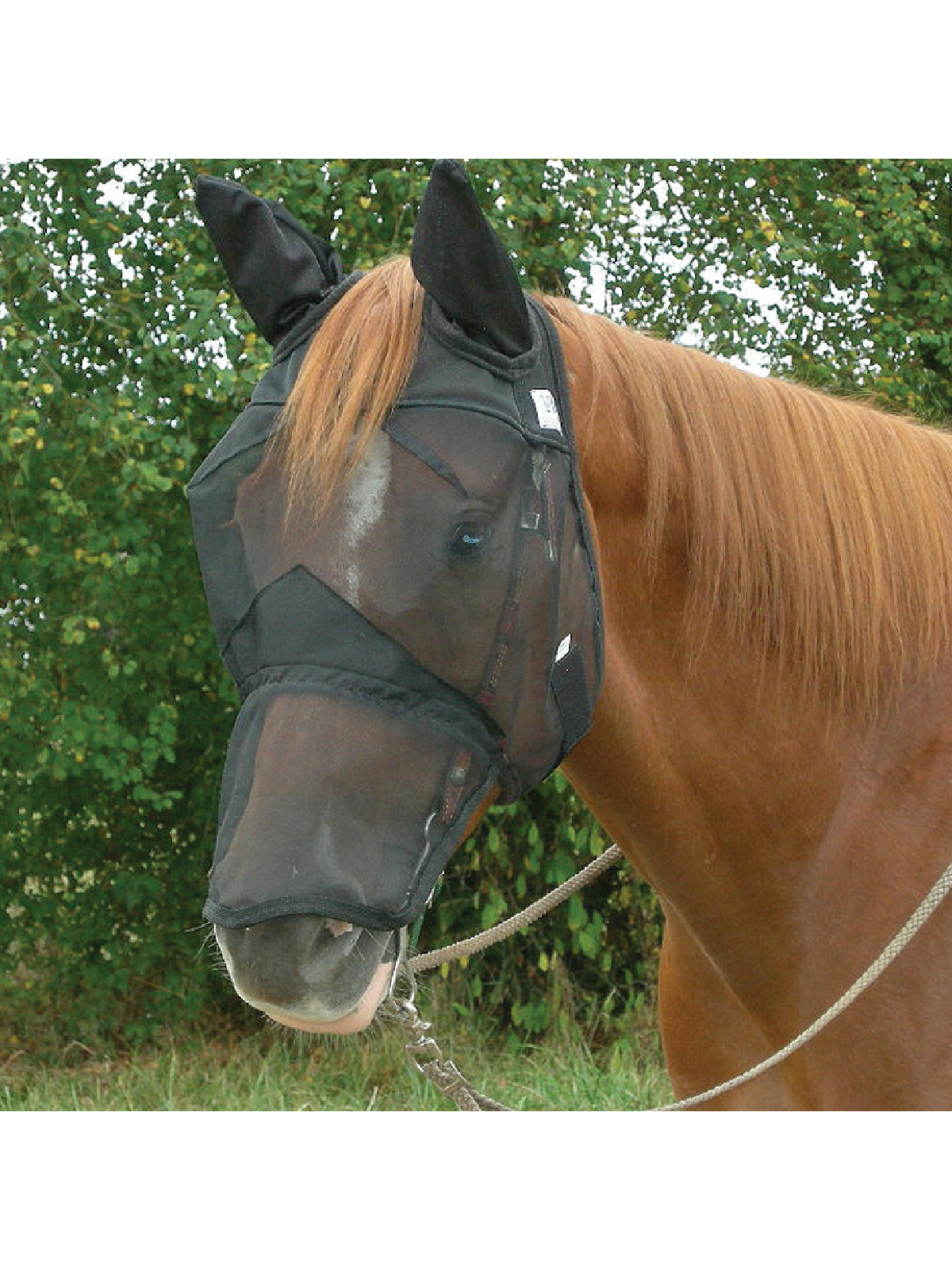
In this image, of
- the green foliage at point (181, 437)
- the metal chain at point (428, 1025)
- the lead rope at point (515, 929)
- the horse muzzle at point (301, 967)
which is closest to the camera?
the horse muzzle at point (301, 967)

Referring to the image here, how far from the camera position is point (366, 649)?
149cm

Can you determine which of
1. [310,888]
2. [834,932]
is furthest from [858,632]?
[310,888]

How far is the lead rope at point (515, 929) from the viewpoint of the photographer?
1.73 m

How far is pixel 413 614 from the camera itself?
150cm

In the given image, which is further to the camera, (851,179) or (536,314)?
(851,179)

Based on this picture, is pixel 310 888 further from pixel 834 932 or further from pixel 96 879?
pixel 96 879

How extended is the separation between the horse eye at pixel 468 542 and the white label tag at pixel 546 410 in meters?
0.19

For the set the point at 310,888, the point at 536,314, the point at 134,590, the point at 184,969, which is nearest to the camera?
the point at 310,888

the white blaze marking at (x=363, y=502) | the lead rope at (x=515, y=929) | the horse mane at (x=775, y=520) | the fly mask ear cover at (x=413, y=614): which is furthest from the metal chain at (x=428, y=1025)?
the white blaze marking at (x=363, y=502)

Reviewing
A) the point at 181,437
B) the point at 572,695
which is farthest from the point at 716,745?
the point at 181,437

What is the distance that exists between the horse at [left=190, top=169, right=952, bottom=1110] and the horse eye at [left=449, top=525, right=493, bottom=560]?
10.5 inches

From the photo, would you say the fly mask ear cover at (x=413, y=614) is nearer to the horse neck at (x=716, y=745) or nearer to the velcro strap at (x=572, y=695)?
the velcro strap at (x=572, y=695)

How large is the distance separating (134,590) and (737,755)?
3.19m

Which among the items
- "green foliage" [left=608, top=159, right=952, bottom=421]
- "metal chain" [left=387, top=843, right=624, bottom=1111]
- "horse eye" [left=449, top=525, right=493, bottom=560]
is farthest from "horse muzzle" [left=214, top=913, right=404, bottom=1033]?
"green foliage" [left=608, top=159, right=952, bottom=421]
